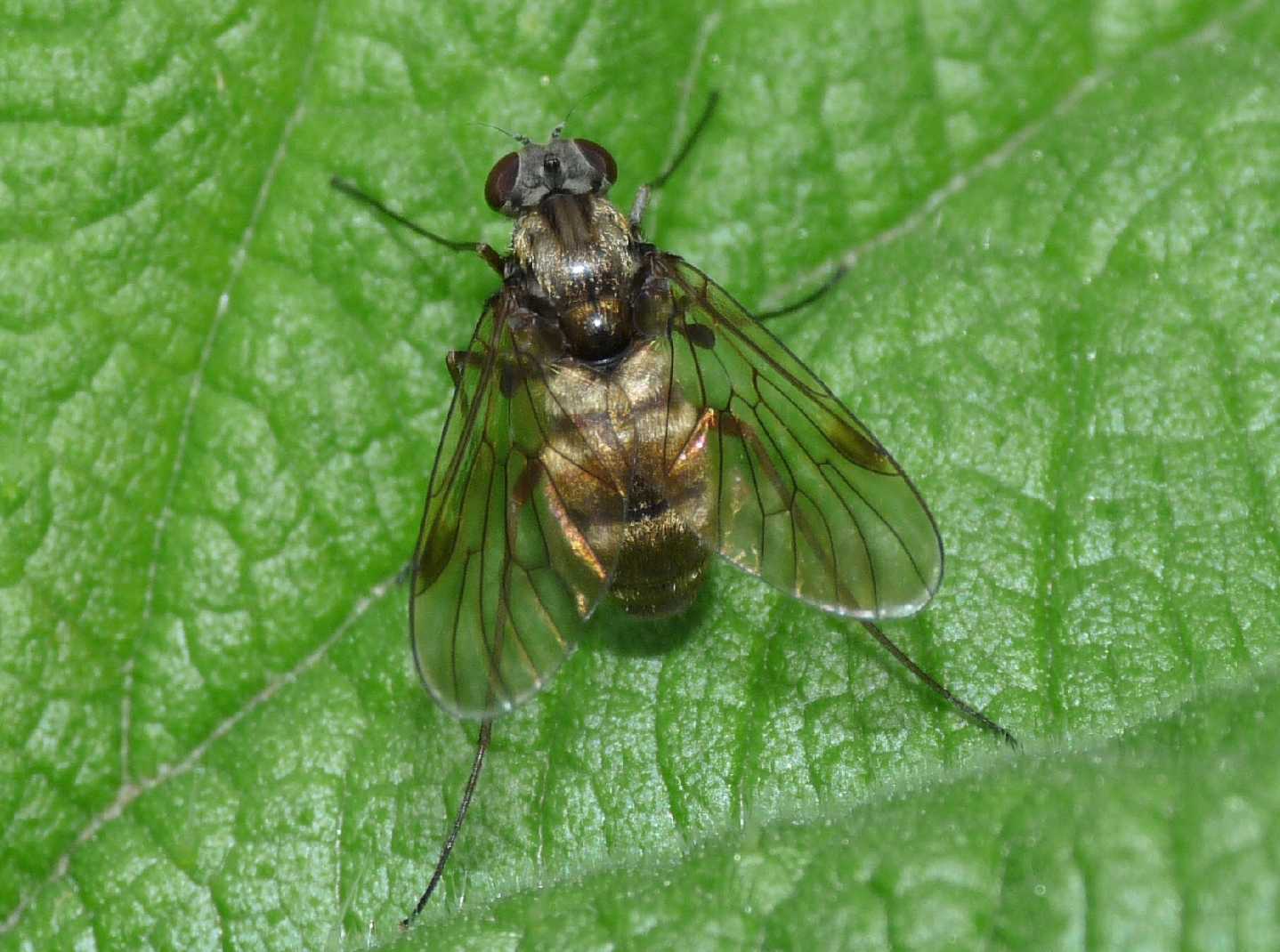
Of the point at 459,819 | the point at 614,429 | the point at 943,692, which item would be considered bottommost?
the point at 459,819

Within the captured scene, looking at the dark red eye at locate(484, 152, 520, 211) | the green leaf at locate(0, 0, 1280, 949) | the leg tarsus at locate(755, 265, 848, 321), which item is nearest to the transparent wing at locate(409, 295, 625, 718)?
the green leaf at locate(0, 0, 1280, 949)

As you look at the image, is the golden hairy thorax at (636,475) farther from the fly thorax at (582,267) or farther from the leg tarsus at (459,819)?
the leg tarsus at (459,819)

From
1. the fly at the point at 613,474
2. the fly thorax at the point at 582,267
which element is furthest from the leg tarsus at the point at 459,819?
the fly thorax at the point at 582,267

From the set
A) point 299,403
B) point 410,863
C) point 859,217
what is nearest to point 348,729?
point 410,863

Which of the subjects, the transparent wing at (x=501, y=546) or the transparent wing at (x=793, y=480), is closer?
the transparent wing at (x=501, y=546)

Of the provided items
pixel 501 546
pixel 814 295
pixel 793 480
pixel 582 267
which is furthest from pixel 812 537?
pixel 582 267

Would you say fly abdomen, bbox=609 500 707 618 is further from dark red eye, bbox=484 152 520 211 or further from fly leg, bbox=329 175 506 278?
dark red eye, bbox=484 152 520 211

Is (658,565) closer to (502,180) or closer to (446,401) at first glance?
(446,401)
